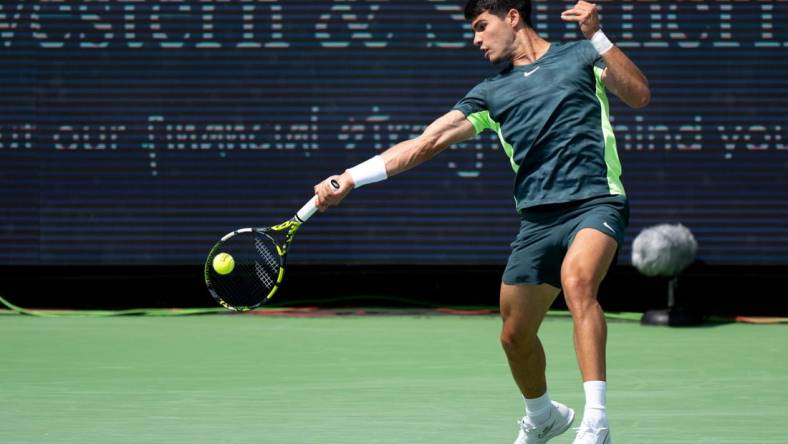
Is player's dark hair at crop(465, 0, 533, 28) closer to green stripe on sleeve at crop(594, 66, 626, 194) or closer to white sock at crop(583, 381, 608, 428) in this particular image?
green stripe on sleeve at crop(594, 66, 626, 194)

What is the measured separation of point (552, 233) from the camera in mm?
5676

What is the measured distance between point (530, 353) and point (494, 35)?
4.11 ft

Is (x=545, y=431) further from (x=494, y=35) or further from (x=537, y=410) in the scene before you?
(x=494, y=35)

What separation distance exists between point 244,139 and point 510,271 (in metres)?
6.16

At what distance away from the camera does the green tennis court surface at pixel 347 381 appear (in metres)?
6.41

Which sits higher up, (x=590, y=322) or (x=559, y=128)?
(x=559, y=128)

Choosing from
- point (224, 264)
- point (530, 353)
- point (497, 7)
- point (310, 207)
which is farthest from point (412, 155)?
point (224, 264)

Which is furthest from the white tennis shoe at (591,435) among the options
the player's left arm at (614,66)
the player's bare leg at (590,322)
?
the player's left arm at (614,66)

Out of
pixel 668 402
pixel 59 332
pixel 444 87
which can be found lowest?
pixel 59 332

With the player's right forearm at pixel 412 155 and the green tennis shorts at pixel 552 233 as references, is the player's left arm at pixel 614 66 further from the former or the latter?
the player's right forearm at pixel 412 155

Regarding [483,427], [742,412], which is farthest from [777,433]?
[483,427]

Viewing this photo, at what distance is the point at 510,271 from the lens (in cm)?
572

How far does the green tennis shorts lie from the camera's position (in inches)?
221

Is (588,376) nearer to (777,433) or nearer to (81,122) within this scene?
(777,433)
